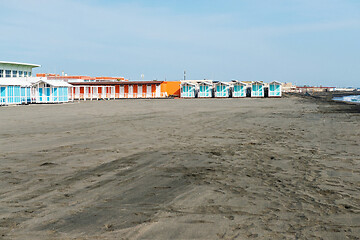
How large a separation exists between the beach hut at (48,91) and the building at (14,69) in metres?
9.07

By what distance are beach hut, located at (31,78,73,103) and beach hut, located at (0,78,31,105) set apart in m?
1.16

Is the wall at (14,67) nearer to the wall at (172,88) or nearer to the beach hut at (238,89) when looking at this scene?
the wall at (172,88)

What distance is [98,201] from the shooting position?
5898 millimetres

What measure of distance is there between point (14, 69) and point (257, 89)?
1731 inches

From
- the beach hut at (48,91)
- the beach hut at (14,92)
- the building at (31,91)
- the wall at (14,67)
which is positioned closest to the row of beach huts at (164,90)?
the wall at (14,67)

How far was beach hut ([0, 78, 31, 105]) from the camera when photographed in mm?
41781

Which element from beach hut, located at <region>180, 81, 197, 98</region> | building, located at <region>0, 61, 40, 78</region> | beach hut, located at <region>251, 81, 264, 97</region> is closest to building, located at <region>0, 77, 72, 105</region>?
building, located at <region>0, 61, 40, 78</region>

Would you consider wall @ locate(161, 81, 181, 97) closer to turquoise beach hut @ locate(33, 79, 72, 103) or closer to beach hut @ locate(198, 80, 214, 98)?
beach hut @ locate(198, 80, 214, 98)

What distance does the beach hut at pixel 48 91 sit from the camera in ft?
157

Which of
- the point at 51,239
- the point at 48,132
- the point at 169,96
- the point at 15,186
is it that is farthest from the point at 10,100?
the point at 51,239

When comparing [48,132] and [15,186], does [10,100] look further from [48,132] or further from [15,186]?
[15,186]

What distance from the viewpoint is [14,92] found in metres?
43.5

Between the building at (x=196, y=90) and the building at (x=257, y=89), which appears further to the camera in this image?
the building at (x=257, y=89)

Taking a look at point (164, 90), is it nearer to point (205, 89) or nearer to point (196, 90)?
point (196, 90)
